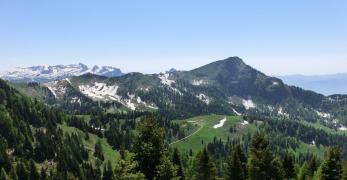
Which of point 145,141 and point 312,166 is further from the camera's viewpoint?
point 312,166

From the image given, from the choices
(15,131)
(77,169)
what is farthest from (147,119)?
(15,131)

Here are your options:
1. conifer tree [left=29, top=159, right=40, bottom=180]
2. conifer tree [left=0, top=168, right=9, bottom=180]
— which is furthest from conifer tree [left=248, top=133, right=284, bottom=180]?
conifer tree [left=29, top=159, right=40, bottom=180]

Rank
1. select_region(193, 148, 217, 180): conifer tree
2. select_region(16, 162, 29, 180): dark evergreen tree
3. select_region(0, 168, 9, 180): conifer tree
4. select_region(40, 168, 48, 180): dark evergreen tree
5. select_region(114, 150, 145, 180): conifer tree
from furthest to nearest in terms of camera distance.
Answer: select_region(40, 168, 48, 180): dark evergreen tree
select_region(16, 162, 29, 180): dark evergreen tree
select_region(0, 168, 9, 180): conifer tree
select_region(193, 148, 217, 180): conifer tree
select_region(114, 150, 145, 180): conifer tree

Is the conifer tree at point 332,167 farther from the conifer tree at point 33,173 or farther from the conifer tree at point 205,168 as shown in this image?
the conifer tree at point 33,173

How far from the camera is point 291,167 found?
251 feet

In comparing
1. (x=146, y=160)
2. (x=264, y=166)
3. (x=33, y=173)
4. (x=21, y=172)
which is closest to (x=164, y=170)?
(x=146, y=160)

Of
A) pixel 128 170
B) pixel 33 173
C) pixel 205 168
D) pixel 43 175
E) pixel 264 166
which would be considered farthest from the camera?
pixel 43 175

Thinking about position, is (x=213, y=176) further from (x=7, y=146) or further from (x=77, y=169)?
(x=7, y=146)

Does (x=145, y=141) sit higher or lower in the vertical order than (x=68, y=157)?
higher

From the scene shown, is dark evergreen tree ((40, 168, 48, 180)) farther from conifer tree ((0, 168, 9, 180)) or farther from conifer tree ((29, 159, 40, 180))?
conifer tree ((0, 168, 9, 180))

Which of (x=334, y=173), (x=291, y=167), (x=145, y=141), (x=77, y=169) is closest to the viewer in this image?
(x=145, y=141)

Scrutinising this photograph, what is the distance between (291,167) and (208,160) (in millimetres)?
15473

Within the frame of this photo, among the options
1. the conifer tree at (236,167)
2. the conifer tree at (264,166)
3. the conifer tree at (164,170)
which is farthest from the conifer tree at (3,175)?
the conifer tree at (164,170)

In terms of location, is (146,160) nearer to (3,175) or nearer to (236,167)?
(236,167)
